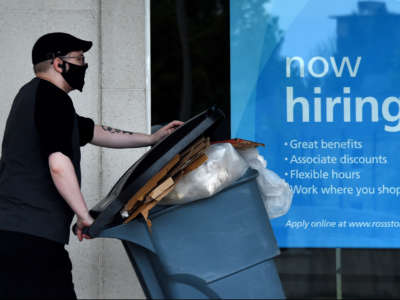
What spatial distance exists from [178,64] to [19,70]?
1.12 m

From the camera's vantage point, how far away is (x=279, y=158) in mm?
4469

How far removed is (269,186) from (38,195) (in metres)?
1.03

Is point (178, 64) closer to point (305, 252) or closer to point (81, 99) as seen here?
point (81, 99)

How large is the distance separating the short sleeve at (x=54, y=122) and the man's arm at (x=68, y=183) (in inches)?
1.7

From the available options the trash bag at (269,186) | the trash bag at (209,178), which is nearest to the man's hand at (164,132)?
the trash bag at (269,186)

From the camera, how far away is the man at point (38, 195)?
263 centimetres

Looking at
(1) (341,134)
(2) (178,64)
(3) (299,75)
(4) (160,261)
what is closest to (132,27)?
(2) (178,64)

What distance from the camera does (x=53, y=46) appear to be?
2.83 m

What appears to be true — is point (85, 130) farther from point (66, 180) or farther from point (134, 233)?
point (134, 233)

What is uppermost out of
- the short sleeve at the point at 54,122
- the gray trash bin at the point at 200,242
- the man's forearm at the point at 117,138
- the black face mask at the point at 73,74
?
the black face mask at the point at 73,74

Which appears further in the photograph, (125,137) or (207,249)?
(125,137)

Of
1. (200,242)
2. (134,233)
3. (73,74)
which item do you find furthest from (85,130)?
(200,242)

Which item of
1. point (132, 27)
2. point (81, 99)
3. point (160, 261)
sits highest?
point (132, 27)

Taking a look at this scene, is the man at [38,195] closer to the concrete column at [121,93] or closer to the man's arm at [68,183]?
the man's arm at [68,183]
